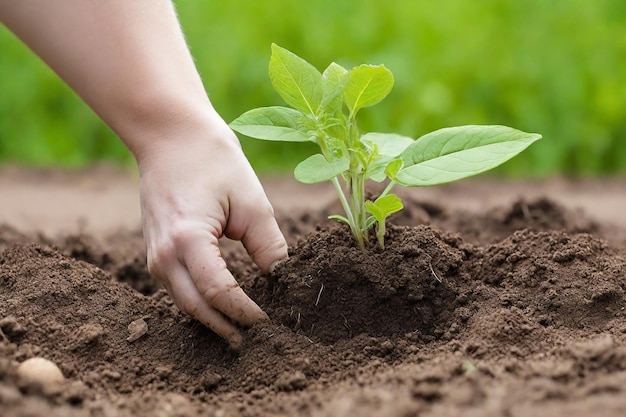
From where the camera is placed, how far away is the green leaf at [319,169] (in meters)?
1.69

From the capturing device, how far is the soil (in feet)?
4.78

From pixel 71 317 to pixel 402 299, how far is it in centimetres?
79

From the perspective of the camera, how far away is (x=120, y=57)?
1742 mm

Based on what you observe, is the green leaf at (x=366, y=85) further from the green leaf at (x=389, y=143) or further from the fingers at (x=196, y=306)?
the fingers at (x=196, y=306)

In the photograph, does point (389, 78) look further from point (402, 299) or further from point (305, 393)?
point (305, 393)

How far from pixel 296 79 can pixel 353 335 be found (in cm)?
59

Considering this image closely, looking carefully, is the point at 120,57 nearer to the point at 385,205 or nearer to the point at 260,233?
the point at 260,233

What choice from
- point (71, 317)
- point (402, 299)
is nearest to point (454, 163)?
point (402, 299)

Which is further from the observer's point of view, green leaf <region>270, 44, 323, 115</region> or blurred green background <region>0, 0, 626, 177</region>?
blurred green background <region>0, 0, 626, 177</region>

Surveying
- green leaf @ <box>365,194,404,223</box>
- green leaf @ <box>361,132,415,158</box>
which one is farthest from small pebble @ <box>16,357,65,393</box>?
green leaf @ <box>361,132,415,158</box>

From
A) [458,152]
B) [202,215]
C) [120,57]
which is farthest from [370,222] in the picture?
[120,57]

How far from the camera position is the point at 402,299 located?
6.11ft

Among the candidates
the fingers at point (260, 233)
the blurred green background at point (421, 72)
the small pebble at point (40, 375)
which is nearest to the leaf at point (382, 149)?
the fingers at point (260, 233)

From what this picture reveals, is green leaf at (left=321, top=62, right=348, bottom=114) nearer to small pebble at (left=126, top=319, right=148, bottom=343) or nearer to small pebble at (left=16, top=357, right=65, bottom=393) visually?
small pebble at (left=126, top=319, right=148, bottom=343)
